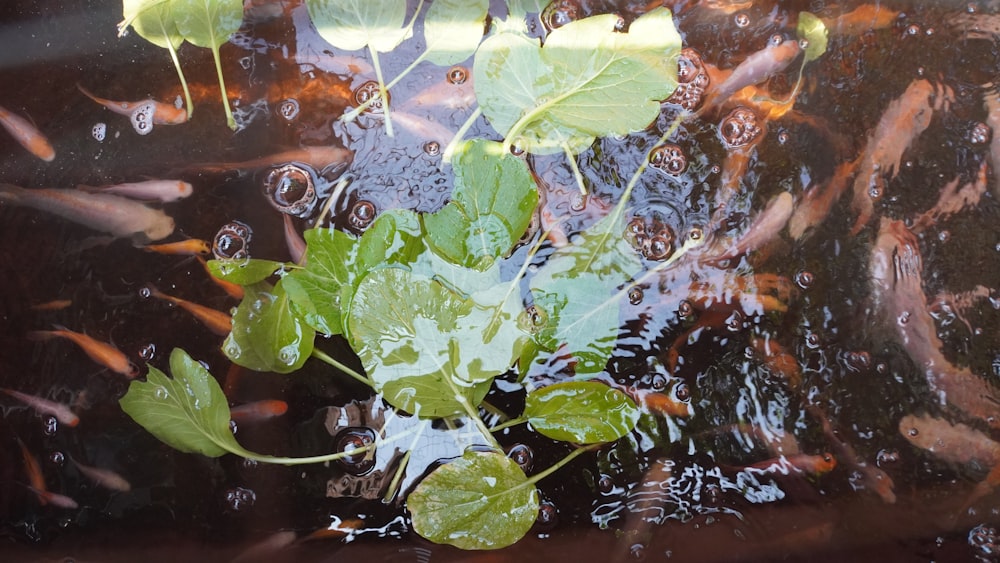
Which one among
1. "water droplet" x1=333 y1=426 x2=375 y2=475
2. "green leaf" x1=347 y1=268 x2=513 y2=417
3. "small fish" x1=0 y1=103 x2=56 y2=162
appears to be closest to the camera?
"green leaf" x1=347 y1=268 x2=513 y2=417

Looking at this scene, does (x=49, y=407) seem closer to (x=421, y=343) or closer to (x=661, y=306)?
(x=421, y=343)

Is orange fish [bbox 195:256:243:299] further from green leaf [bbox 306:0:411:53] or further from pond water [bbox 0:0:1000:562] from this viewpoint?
green leaf [bbox 306:0:411:53]

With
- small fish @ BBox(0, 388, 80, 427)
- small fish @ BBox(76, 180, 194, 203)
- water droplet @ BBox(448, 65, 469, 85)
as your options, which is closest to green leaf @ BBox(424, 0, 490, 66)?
water droplet @ BBox(448, 65, 469, 85)

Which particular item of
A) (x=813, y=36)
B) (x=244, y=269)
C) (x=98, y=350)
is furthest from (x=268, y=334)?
(x=813, y=36)

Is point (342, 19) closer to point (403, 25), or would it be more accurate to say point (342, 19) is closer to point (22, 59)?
point (403, 25)

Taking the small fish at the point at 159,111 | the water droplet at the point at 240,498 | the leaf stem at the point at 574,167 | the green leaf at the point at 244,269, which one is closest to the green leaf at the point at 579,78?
the leaf stem at the point at 574,167

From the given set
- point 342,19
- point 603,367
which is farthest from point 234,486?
point 342,19
